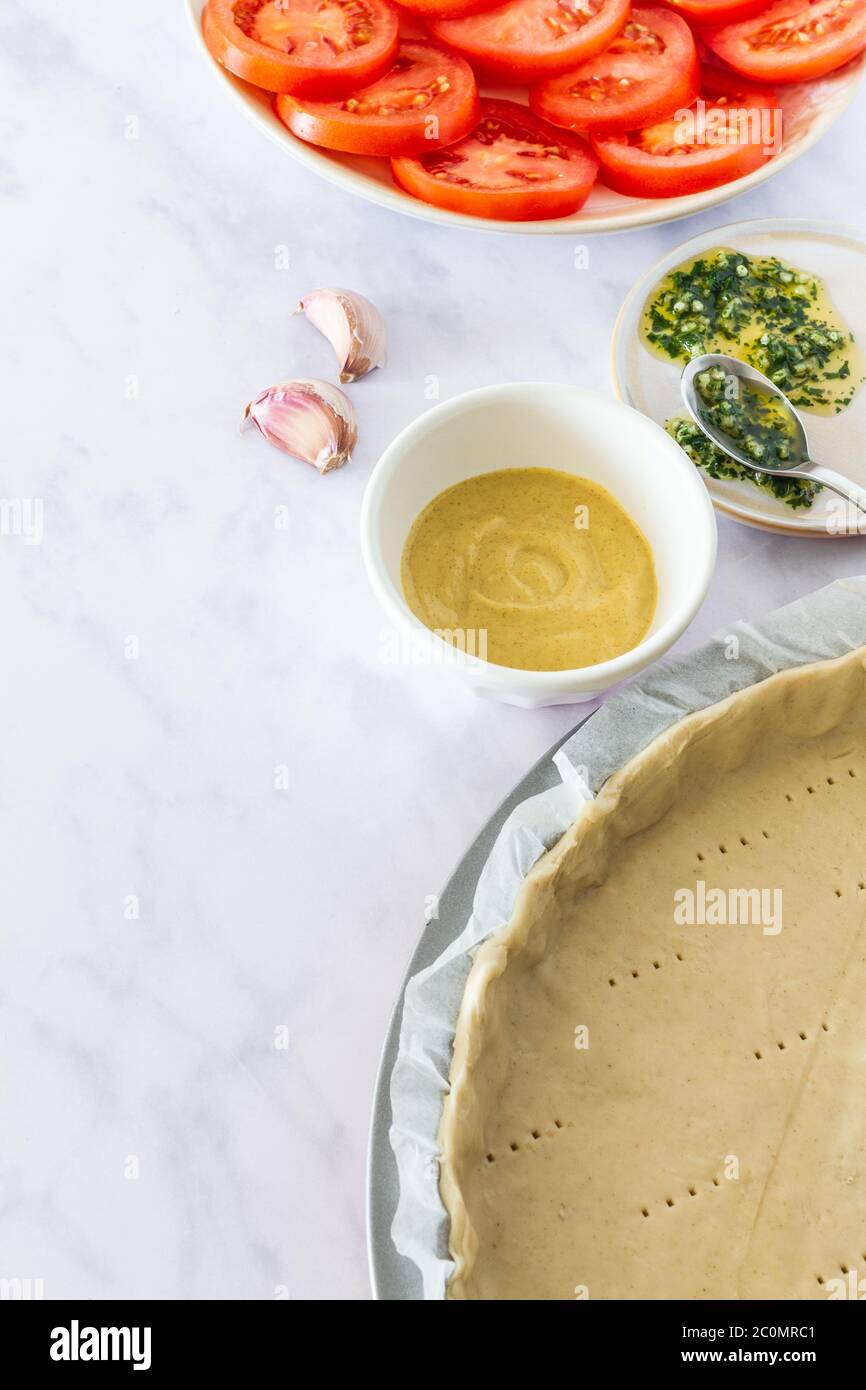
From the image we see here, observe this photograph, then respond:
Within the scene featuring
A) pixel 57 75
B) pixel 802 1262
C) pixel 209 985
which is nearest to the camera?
pixel 802 1262

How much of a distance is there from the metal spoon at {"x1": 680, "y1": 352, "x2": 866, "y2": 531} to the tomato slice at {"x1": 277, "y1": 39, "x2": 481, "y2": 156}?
332 mm

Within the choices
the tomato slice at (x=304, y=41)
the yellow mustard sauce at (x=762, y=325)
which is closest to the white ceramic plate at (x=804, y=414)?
the yellow mustard sauce at (x=762, y=325)

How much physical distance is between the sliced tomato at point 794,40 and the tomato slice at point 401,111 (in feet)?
0.88

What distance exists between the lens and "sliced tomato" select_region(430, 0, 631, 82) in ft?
3.89

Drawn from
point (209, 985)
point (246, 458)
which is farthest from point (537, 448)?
point (209, 985)

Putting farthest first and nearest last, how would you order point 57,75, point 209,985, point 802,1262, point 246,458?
point 57,75 < point 246,458 < point 209,985 < point 802,1262

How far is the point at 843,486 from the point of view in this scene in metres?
1.11

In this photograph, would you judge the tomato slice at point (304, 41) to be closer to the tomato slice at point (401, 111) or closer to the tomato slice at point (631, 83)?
the tomato slice at point (401, 111)

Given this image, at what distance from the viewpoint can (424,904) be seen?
1.06 metres

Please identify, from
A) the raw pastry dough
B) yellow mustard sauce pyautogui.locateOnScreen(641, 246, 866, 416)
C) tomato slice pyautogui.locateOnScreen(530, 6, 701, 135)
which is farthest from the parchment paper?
tomato slice pyautogui.locateOnScreen(530, 6, 701, 135)

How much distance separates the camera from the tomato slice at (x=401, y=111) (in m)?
1.16

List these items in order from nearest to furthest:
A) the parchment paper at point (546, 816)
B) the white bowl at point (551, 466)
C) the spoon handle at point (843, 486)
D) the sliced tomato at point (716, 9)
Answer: the parchment paper at point (546, 816) → the white bowl at point (551, 466) → the spoon handle at point (843, 486) → the sliced tomato at point (716, 9)

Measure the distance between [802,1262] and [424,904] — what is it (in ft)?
1.30
